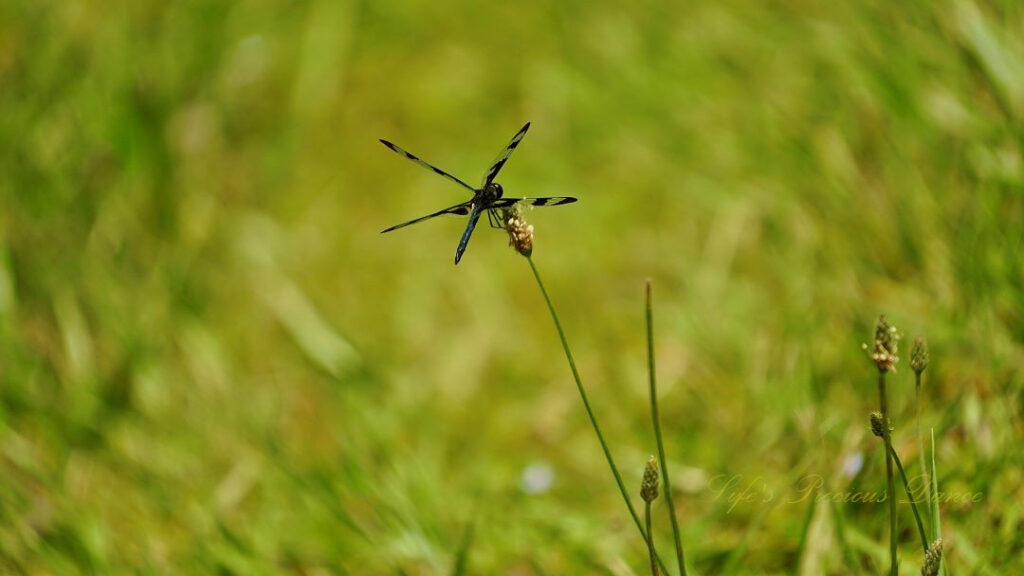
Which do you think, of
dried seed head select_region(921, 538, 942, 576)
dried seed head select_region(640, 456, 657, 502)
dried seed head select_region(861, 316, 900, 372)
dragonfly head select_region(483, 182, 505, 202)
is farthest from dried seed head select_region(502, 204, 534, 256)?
dried seed head select_region(921, 538, 942, 576)

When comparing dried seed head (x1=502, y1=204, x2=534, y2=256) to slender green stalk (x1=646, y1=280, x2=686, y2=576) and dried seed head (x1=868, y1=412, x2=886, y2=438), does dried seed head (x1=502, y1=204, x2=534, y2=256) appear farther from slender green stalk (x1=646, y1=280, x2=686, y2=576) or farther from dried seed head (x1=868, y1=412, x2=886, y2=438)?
dried seed head (x1=868, y1=412, x2=886, y2=438)

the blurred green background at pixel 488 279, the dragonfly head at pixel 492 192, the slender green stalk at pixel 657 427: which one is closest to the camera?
the slender green stalk at pixel 657 427

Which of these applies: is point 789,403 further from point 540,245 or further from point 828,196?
point 540,245

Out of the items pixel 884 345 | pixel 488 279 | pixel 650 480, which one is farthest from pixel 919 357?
pixel 488 279

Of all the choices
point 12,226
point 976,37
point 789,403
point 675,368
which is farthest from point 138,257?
point 976,37

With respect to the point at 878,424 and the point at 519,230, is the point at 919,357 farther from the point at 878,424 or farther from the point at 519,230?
the point at 519,230

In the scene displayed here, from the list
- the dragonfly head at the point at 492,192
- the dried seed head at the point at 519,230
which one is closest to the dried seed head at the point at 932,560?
the dried seed head at the point at 519,230

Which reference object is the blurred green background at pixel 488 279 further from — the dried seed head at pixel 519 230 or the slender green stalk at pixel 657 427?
the dried seed head at pixel 519 230
